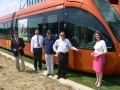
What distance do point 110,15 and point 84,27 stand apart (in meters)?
1.01

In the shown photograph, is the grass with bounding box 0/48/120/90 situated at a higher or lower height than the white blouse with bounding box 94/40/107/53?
lower

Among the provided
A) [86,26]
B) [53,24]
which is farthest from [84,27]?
[53,24]

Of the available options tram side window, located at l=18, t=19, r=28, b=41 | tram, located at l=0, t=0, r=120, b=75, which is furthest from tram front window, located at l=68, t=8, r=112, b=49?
tram side window, located at l=18, t=19, r=28, b=41

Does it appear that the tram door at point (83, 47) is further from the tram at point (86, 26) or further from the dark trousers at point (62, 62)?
the dark trousers at point (62, 62)

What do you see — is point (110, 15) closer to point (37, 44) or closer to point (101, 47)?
point (101, 47)

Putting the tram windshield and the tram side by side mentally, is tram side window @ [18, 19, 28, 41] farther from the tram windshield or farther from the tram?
the tram windshield

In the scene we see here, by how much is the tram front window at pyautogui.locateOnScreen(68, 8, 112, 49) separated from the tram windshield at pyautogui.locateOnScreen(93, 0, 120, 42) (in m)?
0.36

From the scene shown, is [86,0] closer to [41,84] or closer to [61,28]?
[61,28]

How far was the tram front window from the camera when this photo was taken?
9321 millimetres

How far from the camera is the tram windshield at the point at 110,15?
9391mm

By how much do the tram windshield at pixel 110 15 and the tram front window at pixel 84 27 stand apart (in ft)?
1.17

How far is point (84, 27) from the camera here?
9.70 meters

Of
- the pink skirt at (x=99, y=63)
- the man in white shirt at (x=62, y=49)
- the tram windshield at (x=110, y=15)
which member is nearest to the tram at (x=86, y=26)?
the tram windshield at (x=110, y=15)

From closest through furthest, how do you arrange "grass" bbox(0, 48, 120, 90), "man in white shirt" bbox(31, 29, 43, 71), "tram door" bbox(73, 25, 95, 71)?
"grass" bbox(0, 48, 120, 90)
"tram door" bbox(73, 25, 95, 71)
"man in white shirt" bbox(31, 29, 43, 71)
